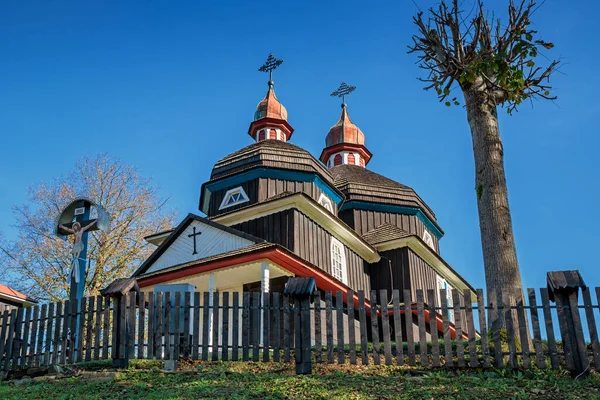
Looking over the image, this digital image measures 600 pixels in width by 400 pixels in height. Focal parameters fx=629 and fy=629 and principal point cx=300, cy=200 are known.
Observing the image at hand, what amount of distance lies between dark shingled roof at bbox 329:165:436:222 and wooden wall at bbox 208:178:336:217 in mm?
3470

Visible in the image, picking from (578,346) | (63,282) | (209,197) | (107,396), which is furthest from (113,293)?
(63,282)

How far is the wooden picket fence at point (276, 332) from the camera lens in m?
9.59

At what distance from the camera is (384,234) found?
79.4 feet

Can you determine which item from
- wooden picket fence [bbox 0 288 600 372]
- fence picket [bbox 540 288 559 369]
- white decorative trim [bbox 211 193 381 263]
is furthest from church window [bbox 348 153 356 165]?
fence picket [bbox 540 288 559 369]

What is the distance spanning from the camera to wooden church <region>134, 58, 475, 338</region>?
17875 millimetres

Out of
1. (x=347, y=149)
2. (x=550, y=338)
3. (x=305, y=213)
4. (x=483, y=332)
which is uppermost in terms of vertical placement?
(x=347, y=149)

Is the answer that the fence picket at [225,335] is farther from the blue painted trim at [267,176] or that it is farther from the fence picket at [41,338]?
the blue painted trim at [267,176]

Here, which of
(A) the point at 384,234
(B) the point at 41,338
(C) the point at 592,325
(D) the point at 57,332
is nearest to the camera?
(C) the point at 592,325

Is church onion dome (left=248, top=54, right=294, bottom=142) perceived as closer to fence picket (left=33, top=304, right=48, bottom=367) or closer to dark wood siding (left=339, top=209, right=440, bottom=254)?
dark wood siding (left=339, top=209, right=440, bottom=254)

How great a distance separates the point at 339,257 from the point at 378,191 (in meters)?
5.59

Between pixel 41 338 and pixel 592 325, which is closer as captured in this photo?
pixel 592 325

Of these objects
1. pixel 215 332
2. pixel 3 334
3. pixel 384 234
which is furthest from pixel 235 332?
pixel 384 234

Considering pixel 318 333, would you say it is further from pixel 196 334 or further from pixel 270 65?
pixel 270 65

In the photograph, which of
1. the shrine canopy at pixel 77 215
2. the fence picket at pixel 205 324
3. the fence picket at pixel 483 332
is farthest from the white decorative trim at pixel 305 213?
the fence picket at pixel 483 332
